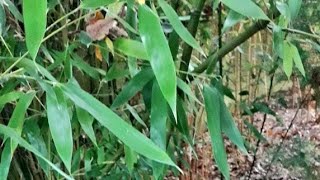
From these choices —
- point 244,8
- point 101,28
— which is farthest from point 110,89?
point 244,8

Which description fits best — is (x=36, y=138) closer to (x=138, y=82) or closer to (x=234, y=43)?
(x=138, y=82)

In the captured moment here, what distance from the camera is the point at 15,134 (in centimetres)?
74

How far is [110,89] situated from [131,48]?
0.50m

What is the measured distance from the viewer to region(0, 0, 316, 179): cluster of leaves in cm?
69

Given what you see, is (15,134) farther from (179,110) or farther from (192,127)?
(192,127)

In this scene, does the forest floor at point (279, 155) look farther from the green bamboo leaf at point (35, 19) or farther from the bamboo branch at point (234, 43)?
the green bamboo leaf at point (35, 19)

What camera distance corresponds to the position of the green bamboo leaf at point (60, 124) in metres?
0.70

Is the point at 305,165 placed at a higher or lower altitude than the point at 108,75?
lower

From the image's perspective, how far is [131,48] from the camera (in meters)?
0.89

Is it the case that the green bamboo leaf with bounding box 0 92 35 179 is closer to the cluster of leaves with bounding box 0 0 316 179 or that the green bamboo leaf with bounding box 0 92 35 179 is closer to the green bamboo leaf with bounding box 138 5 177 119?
the cluster of leaves with bounding box 0 0 316 179

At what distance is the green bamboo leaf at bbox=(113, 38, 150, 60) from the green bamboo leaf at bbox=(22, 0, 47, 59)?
276 millimetres

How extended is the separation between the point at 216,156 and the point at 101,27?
27 cm

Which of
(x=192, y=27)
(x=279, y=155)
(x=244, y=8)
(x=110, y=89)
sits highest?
(x=244, y=8)

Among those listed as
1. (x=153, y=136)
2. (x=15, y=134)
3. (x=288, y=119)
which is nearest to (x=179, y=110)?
(x=153, y=136)
